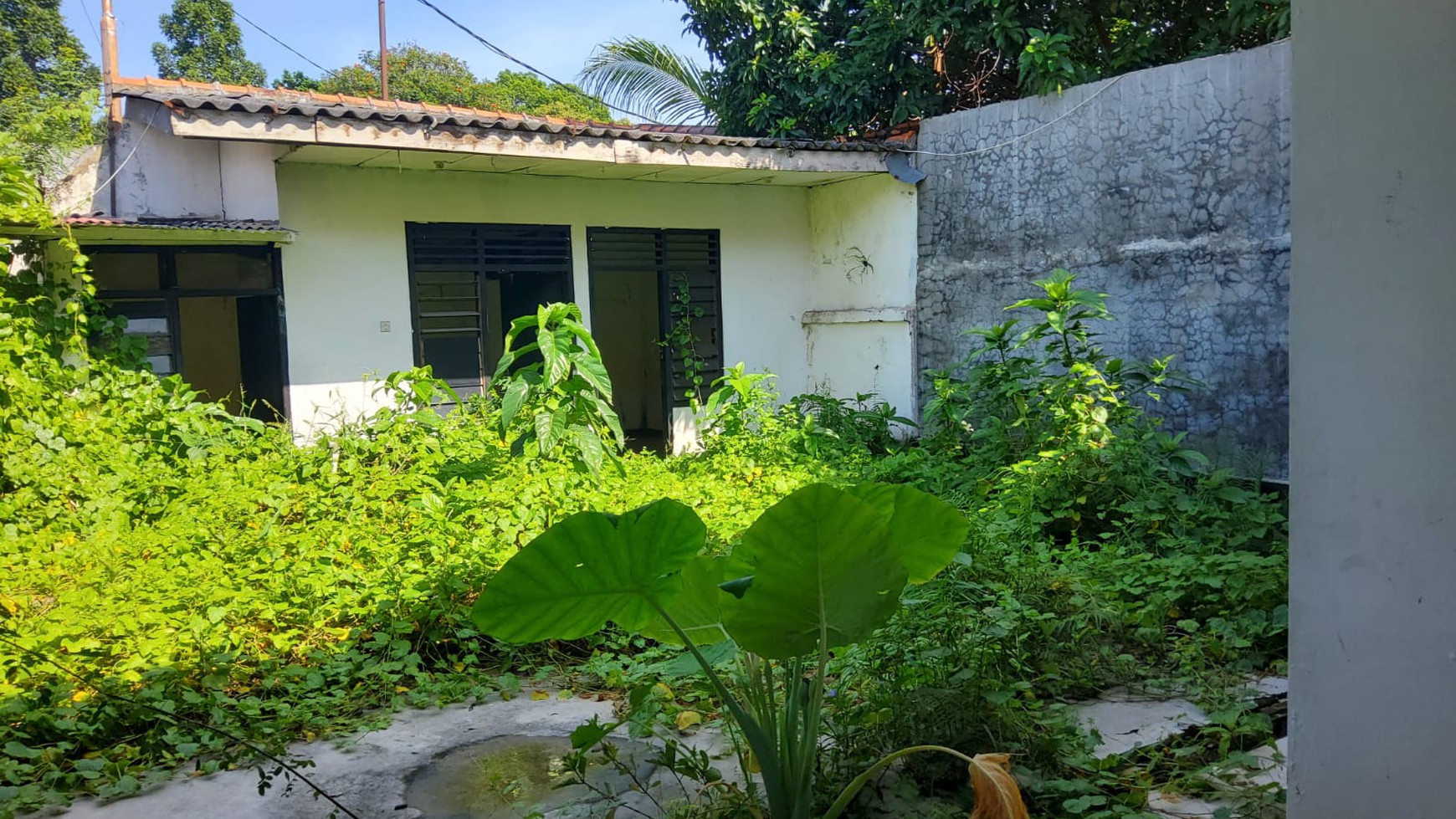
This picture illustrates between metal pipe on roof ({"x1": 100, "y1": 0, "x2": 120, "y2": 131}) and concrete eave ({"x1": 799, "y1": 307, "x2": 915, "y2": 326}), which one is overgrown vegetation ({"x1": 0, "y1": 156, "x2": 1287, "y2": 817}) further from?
metal pipe on roof ({"x1": 100, "y1": 0, "x2": 120, "y2": 131})

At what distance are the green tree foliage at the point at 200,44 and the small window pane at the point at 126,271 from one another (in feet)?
91.7

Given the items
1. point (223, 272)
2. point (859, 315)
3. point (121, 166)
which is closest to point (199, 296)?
point (223, 272)

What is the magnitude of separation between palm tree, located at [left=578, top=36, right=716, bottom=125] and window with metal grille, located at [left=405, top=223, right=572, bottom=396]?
540cm

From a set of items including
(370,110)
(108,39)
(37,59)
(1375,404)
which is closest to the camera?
(1375,404)

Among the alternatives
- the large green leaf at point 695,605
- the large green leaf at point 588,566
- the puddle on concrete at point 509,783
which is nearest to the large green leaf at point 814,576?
the large green leaf at point 588,566

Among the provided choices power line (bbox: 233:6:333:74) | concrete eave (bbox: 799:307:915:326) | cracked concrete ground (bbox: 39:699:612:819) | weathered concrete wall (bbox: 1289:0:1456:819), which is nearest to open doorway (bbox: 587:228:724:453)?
concrete eave (bbox: 799:307:915:326)

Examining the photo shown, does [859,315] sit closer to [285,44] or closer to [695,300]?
[695,300]

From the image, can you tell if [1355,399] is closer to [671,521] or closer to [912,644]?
[671,521]

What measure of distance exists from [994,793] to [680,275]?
7425mm

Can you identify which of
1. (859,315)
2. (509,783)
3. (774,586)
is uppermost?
(859,315)

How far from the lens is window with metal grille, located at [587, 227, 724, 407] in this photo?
29.2ft

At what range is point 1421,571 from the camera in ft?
5.42

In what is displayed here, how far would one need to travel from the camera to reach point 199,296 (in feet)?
22.3

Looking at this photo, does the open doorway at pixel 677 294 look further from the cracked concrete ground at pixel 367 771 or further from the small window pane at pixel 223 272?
the cracked concrete ground at pixel 367 771
